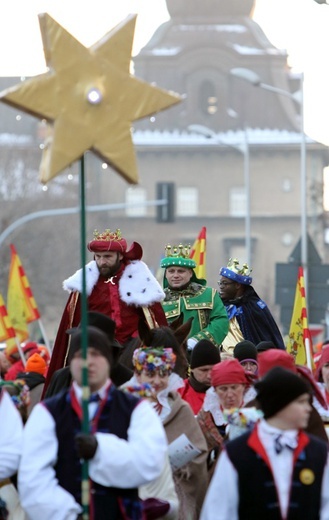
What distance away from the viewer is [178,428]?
10.5 m

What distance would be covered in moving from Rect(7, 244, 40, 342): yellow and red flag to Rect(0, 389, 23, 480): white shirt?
1360 centimetres

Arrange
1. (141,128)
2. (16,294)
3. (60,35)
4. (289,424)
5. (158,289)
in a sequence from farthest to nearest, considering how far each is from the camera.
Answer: (141,128)
(16,294)
(158,289)
(60,35)
(289,424)

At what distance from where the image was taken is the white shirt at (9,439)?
8539 mm

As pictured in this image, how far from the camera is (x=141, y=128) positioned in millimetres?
103125

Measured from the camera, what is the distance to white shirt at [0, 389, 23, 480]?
8539mm

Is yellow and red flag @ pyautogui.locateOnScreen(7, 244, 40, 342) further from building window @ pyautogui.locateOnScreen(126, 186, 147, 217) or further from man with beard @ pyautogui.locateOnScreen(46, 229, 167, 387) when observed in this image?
building window @ pyautogui.locateOnScreen(126, 186, 147, 217)

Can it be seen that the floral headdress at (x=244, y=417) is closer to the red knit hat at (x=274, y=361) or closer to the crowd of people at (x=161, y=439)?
the crowd of people at (x=161, y=439)

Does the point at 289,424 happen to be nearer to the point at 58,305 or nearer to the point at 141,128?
the point at 58,305

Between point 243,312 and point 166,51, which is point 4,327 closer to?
point 243,312

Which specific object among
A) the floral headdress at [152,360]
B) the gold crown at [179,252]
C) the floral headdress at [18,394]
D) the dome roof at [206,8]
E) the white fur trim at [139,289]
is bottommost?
the floral headdress at [18,394]

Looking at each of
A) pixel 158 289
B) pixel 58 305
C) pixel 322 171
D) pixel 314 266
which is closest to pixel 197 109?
pixel 322 171

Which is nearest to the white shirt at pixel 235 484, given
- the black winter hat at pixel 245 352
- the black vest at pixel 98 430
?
the black vest at pixel 98 430

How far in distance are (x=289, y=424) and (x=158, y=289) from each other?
18.4ft

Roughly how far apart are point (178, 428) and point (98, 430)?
7.09 ft
